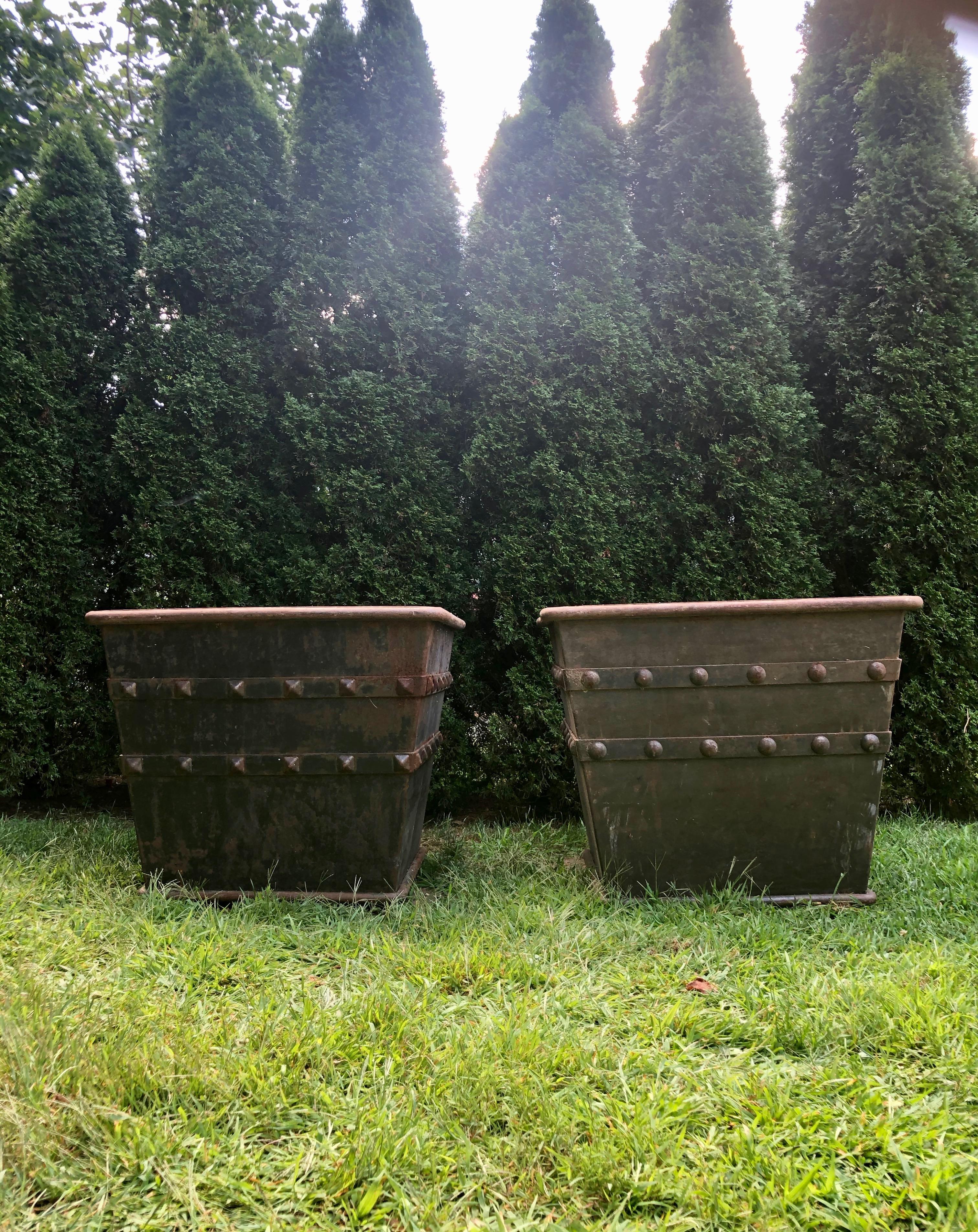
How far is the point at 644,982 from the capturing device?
161 cm

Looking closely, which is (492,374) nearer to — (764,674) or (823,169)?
(764,674)

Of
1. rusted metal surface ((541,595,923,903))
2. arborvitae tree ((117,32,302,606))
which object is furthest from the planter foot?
arborvitae tree ((117,32,302,606))

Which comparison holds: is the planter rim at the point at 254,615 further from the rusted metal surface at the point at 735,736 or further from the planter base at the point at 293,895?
the planter base at the point at 293,895

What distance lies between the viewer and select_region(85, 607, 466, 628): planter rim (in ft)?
6.59

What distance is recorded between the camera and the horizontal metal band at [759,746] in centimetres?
207

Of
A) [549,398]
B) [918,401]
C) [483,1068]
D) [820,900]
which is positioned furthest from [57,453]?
[918,401]

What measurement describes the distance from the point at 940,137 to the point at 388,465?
2929 millimetres

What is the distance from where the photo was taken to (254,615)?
203 cm

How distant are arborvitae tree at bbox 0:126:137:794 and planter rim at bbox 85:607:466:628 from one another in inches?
51.4

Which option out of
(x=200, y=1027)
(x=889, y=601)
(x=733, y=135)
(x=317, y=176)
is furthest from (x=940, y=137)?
(x=200, y=1027)

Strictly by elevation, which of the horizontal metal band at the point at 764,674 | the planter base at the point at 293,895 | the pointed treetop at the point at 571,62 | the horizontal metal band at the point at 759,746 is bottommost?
the planter base at the point at 293,895

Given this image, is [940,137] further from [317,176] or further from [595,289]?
[317,176]

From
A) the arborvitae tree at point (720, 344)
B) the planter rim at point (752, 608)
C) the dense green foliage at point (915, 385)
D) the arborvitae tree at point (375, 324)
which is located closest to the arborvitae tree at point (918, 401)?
the dense green foliage at point (915, 385)

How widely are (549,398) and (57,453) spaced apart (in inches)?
88.3
